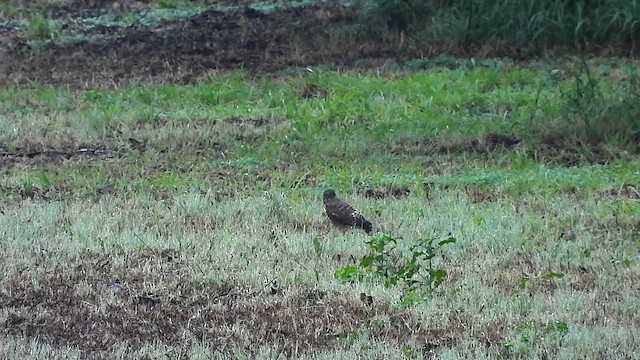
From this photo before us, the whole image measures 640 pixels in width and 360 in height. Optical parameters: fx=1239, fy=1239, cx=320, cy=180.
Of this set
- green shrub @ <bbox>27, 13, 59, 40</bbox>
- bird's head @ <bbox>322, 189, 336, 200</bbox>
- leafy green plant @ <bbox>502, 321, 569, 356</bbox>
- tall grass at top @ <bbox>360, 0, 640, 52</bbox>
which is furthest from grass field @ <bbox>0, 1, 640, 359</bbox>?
green shrub @ <bbox>27, 13, 59, 40</bbox>

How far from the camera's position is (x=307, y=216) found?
8977 mm

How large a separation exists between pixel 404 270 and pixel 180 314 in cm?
135

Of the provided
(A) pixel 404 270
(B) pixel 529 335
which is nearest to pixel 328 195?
(A) pixel 404 270

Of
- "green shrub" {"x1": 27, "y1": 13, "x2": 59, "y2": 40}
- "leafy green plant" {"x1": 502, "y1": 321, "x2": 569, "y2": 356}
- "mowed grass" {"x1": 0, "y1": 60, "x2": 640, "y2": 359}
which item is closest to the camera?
"leafy green plant" {"x1": 502, "y1": 321, "x2": 569, "y2": 356}

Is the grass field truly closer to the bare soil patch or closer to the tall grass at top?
the bare soil patch

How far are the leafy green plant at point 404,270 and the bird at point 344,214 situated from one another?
0.69m

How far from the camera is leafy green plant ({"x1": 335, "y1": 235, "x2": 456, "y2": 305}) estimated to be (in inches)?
272

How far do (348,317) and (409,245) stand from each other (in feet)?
5.29

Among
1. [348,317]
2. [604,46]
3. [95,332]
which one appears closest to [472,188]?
[348,317]

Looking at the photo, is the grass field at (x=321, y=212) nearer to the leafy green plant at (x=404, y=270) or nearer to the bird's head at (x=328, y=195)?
the leafy green plant at (x=404, y=270)

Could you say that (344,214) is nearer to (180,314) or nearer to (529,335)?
(180,314)

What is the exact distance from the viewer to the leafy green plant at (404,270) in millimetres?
6919

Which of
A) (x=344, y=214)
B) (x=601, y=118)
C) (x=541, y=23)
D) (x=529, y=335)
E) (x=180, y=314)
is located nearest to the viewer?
(x=529, y=335)

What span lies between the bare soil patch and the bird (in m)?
1.50
